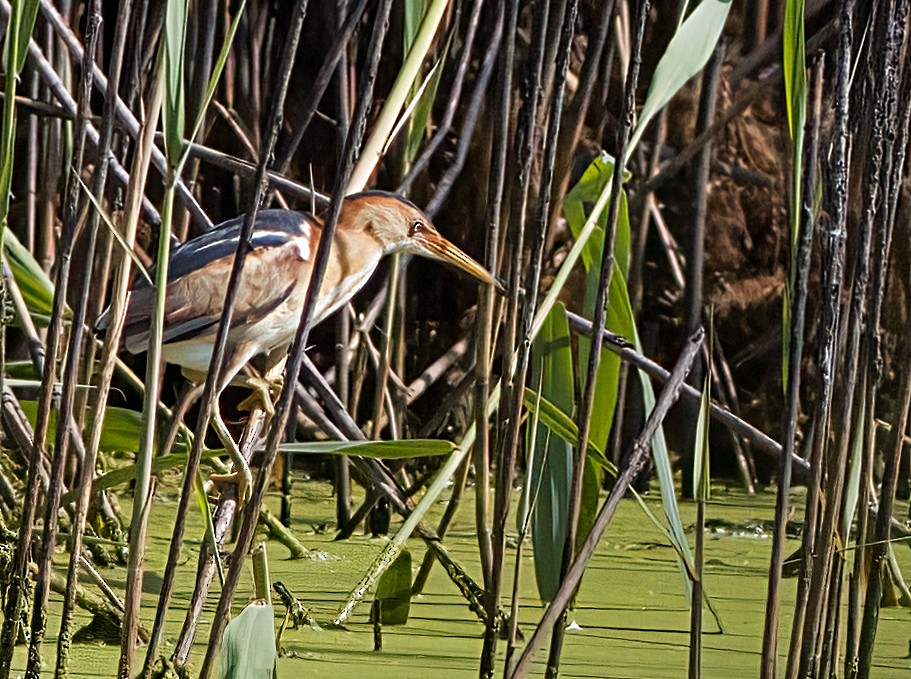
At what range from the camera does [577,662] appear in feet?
5.54

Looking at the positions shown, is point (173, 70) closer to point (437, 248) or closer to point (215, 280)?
point (215, 280)

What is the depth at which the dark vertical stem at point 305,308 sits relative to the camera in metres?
0.98

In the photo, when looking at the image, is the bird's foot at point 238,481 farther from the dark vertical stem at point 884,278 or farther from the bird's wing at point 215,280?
the dark vertical stem at point 884,278

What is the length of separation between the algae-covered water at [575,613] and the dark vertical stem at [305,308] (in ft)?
1.90

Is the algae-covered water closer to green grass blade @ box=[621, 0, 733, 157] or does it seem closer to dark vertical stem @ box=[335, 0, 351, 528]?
dark vertical stem @ box=[335, 0, 351, 528]

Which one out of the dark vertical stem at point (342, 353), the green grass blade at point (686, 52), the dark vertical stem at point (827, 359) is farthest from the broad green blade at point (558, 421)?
the dark vertical stem at point (342, 353)

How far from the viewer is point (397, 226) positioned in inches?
81.8

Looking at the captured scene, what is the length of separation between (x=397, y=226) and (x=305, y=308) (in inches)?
41.8

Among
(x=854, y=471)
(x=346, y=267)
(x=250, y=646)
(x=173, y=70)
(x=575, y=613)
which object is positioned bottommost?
(x=575, y=613)

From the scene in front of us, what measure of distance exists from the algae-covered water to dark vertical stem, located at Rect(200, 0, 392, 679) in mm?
578

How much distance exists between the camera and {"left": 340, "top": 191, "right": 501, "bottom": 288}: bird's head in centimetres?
205

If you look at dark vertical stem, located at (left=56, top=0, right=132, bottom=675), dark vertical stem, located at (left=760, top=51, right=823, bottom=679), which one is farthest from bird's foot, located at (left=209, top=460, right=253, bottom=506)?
dark vertical stem, located at (left=760, top=51, right=823, bottom=679)

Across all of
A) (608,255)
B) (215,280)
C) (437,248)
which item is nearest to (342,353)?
(437,248)

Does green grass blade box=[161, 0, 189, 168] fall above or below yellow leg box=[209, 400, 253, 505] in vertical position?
above
